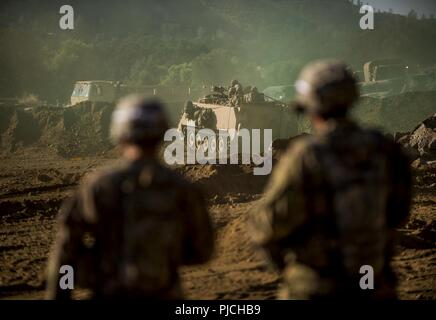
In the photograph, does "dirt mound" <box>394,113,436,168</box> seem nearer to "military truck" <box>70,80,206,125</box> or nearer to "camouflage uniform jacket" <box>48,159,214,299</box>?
"camouflage uniform jacket" <box>48,159,214,299</box>

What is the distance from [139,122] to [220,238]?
603cm

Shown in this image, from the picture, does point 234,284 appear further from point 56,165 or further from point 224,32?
point 224,32

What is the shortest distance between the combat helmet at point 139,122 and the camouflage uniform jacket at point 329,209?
587 millimetres

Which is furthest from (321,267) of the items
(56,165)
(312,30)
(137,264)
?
(312,30)

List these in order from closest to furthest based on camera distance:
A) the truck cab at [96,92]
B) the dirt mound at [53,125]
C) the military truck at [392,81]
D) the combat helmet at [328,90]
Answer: the combat helmet at [328,90] < the dirt mound at [53,125] < the military truck at [392,81] < the truck cab at [96,92]

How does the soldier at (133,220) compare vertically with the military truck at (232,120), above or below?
below

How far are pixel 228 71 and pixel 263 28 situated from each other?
39.8 metres

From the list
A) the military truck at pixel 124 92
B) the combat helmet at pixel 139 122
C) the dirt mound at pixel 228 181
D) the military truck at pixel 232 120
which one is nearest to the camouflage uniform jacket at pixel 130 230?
the combat helmet at pixel 139 122

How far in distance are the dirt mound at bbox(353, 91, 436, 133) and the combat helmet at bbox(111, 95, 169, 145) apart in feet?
75.4

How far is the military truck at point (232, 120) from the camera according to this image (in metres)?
18.4

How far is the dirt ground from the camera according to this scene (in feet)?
20.9

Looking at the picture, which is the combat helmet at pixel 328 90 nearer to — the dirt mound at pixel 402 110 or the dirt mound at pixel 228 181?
the dirt mound at pixel 228 181

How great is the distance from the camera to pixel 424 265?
23.1 ft

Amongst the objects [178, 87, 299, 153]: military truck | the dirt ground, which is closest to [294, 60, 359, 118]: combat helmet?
the dirt ground
